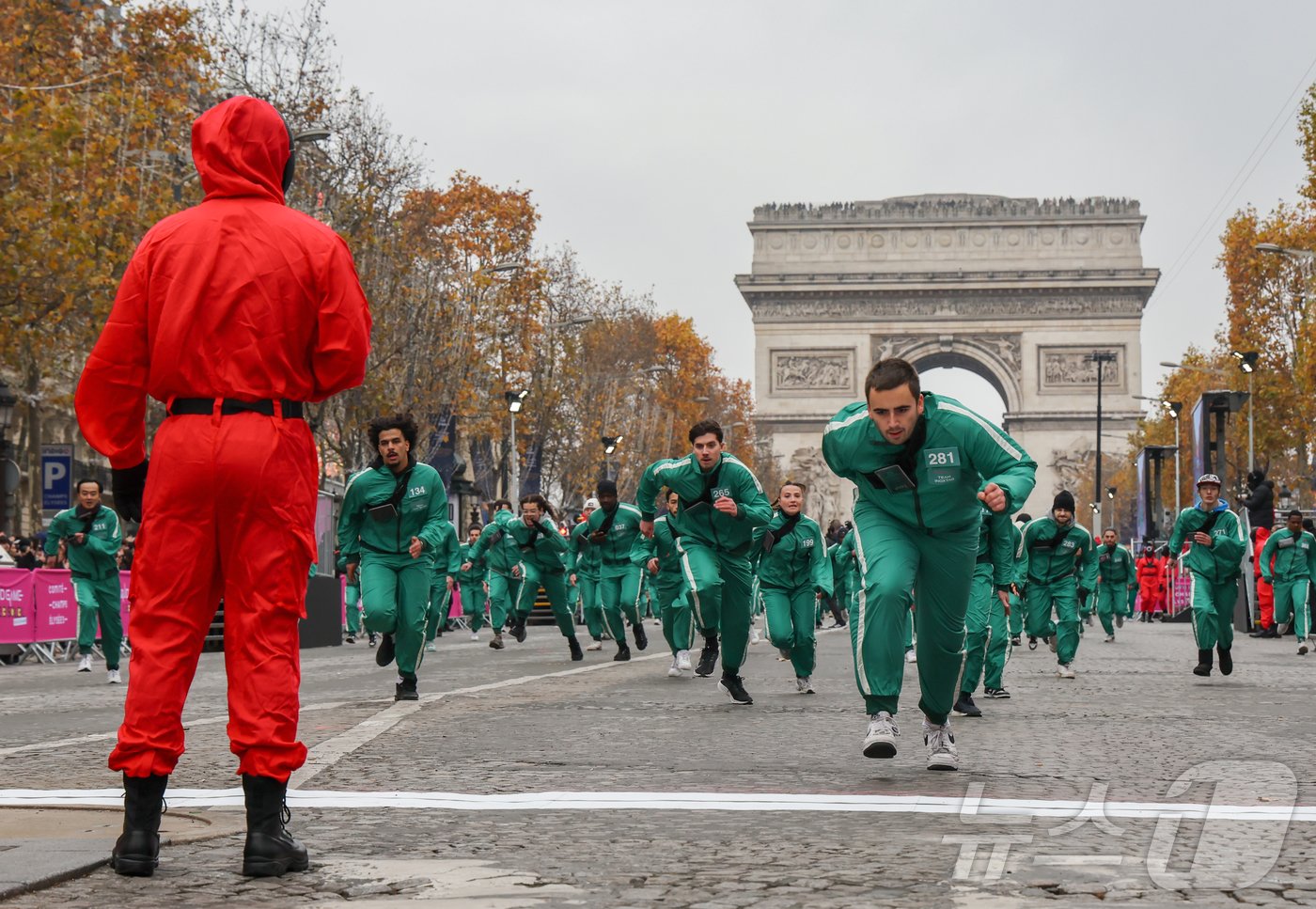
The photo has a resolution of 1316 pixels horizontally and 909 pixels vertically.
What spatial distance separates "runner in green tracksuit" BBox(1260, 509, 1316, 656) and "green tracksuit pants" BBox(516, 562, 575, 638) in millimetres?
8953

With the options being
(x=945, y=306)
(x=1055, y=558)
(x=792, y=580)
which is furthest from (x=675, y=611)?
(x=945, y=306)

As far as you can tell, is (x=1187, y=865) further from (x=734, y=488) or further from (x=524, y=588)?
(x=524, y=588)

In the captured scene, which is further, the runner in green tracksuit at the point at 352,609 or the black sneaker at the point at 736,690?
the runner in green tracksuit at the point at 352,609

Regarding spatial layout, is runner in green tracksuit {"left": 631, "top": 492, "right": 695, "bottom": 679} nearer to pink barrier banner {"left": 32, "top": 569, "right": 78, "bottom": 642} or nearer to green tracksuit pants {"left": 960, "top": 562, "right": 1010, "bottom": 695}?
green tracksuit pants {"left": 960, "top": 562, "right": 1010, "bottom": 695}

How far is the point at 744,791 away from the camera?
288 inches

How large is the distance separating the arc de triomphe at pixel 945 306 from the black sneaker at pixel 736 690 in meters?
71.3

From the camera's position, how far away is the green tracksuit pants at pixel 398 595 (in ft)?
40.7

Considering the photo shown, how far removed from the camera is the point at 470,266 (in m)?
48.6

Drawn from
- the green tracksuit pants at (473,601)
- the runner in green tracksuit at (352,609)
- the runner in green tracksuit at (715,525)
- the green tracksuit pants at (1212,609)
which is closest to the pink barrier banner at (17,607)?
the runner in green tracksuit at (352,609)

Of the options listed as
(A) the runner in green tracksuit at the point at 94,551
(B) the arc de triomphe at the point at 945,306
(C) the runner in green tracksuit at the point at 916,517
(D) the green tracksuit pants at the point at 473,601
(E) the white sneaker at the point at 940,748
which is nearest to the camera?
(C) the runner in green tracksuit at the point at 916,517

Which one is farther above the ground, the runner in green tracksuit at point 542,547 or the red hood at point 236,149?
the red hood at point 236,149

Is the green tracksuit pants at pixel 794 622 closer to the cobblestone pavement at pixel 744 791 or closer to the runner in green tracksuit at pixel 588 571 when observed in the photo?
the cobblestone pavement at pixel 744 791

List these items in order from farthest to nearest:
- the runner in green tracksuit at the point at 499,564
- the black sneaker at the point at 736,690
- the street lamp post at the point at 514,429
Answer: the street lamp post at the point at 514,429
the runner in green tracksuit at the point at 499,564
the black sneaker at the point at 736,690

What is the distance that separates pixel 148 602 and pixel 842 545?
20.9 meters
